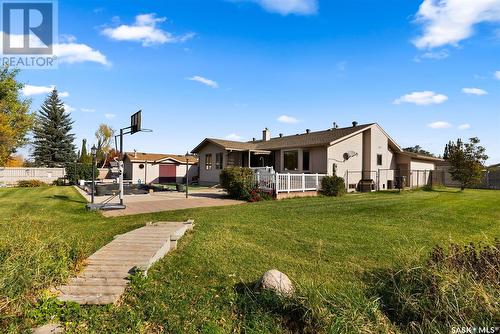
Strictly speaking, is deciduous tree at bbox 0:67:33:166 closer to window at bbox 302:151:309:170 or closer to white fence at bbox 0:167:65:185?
white fence at bbox 0:167:65:185

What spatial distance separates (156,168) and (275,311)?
30.1 m

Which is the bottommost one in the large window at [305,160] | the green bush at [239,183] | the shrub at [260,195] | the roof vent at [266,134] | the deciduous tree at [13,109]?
the shrub at [260,195]

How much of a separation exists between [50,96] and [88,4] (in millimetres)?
38894

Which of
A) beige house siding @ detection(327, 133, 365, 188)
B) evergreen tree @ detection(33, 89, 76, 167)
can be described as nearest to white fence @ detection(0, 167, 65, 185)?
evergreen tree @ detection(33, 89, 76, 167)

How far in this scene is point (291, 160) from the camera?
21719 millimetres

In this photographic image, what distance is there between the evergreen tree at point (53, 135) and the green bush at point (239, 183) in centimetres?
3289

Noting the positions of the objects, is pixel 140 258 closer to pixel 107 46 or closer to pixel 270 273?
pixel 270 273

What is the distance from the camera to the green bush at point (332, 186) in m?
16.7

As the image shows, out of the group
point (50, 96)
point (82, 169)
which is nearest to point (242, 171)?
point (82, 169)

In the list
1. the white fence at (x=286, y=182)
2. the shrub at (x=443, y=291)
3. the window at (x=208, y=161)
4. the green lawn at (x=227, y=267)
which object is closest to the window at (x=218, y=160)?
the window at (x=208, y=161)

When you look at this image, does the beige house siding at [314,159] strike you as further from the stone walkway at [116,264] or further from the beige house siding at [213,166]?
the stone walkway at [116,264]

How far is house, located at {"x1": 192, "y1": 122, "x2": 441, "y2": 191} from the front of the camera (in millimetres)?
19469

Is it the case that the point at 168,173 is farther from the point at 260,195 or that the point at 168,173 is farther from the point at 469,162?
the point at 469,162

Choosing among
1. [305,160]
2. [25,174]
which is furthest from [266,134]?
[25,174]
